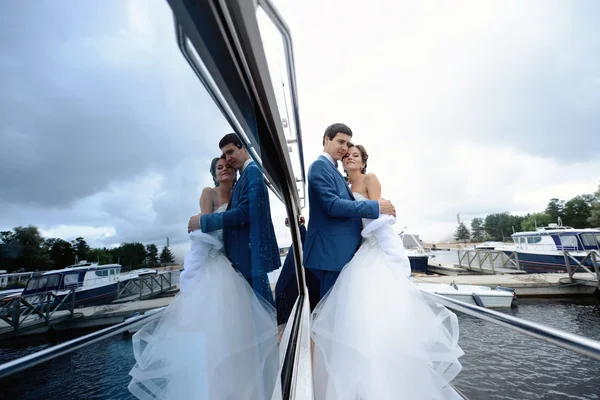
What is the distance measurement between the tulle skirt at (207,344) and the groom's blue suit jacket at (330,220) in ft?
1.74

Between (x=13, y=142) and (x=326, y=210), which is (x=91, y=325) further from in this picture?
(x=326, y=210)

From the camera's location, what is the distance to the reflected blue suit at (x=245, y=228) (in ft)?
1.94

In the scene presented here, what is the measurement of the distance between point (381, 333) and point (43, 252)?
42.0 inches

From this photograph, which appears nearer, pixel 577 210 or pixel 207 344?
pixel 207 344

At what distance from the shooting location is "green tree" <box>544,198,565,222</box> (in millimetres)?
32606

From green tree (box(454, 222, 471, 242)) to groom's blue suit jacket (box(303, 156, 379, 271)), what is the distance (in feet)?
173

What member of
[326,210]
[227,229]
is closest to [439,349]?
[326,210]

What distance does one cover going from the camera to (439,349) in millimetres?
1000

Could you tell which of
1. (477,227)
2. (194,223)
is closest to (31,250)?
(194,223)

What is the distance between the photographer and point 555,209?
111 ft

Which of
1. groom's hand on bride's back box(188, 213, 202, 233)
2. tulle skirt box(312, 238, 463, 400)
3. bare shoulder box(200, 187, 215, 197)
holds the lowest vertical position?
tulle skirt box(312, 238, 463, 400)

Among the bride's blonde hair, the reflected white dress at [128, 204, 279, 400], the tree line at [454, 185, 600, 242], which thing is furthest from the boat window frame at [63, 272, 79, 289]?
the tree line at [454, 185, 600, 242]

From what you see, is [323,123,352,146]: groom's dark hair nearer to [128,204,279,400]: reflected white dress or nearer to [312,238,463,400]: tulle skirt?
[312,238,463,400]: tulle skirt

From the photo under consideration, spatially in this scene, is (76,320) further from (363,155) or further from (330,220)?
(363,155)
